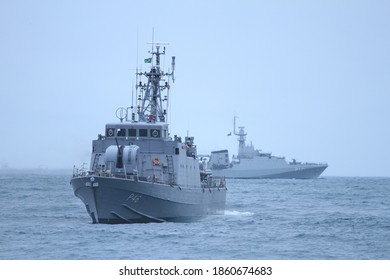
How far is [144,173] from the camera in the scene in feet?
125

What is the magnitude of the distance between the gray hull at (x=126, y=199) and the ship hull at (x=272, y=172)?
372 feet

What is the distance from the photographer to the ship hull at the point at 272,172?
150625mm

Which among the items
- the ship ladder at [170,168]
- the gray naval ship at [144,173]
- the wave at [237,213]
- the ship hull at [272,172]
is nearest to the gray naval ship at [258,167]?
the ship hull at [272,172]

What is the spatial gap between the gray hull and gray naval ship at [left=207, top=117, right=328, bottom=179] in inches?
4458

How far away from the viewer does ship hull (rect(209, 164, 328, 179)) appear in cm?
15062

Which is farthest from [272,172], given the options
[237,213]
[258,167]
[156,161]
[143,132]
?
[156,161]

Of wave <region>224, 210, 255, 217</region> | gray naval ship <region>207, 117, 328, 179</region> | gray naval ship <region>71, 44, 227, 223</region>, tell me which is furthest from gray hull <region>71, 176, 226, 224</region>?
gray naval ship <region>207, 117, 328, 179</region>

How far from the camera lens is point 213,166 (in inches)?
6152

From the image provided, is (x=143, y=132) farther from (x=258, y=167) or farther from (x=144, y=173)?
(x=258, y=167)

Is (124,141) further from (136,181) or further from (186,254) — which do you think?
(186,254)

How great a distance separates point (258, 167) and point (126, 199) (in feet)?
383

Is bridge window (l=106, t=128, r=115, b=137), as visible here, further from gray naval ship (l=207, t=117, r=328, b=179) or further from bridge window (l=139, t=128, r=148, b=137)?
gray naval ship (l=207, t=117, r=328, b=179)

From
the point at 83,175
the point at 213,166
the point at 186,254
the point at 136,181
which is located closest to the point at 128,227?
the point at 136,181

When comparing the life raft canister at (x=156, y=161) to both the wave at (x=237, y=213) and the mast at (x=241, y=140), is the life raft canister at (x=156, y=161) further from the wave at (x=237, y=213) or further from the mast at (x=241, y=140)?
the mast at (x=241, y=140)
